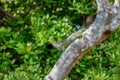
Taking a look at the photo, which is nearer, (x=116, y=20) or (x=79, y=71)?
(x=116, y=20)

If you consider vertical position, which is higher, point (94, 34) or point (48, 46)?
point (94, 34)

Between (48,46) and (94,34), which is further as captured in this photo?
(48,46)

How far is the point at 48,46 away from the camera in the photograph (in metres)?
3.92

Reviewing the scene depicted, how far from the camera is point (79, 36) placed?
301 centimetres

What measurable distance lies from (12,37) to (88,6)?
0.85 meters

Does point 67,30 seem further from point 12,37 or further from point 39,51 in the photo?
point 12,37

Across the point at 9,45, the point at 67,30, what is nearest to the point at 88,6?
the point at 67,30

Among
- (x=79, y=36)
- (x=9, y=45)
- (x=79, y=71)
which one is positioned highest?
(x=79, y=36)

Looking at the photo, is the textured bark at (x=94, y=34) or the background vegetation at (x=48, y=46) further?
the background vegetation at (x=48, y=46)

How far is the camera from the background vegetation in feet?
11.8

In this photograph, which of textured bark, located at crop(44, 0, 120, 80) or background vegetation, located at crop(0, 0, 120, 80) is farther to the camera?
background vegetation, located at crop(0, 0, 120, 80)

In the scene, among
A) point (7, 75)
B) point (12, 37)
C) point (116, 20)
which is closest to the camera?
point (116, 20)

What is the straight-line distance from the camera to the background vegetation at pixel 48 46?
3611 millimetres

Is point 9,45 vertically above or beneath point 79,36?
beneath
